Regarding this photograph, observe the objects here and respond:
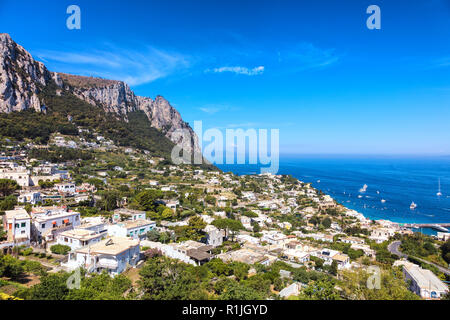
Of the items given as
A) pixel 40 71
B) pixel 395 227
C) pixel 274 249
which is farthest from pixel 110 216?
pixel 40 71

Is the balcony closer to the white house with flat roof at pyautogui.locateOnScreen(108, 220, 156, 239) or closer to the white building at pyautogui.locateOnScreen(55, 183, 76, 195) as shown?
the white house with flat roof at pyautogui.locateOnScreen(108, 220, 156, 239)

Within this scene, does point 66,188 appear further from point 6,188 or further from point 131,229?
point 131,229

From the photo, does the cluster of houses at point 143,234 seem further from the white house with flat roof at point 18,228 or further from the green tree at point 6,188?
the green tree at point 6,188

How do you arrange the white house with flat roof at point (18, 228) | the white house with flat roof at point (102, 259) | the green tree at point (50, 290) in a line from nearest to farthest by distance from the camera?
the green tree at point (50, 290) < the white house with flat roof at point (102, 259) < the white house with flat roof at point (18, 228)

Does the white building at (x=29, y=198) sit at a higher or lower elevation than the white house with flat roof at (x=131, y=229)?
higher

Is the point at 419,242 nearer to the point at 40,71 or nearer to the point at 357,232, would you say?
the point at 357,232

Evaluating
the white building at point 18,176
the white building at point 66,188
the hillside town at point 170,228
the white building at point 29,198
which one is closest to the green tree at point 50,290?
the hillside town at point 170,228
